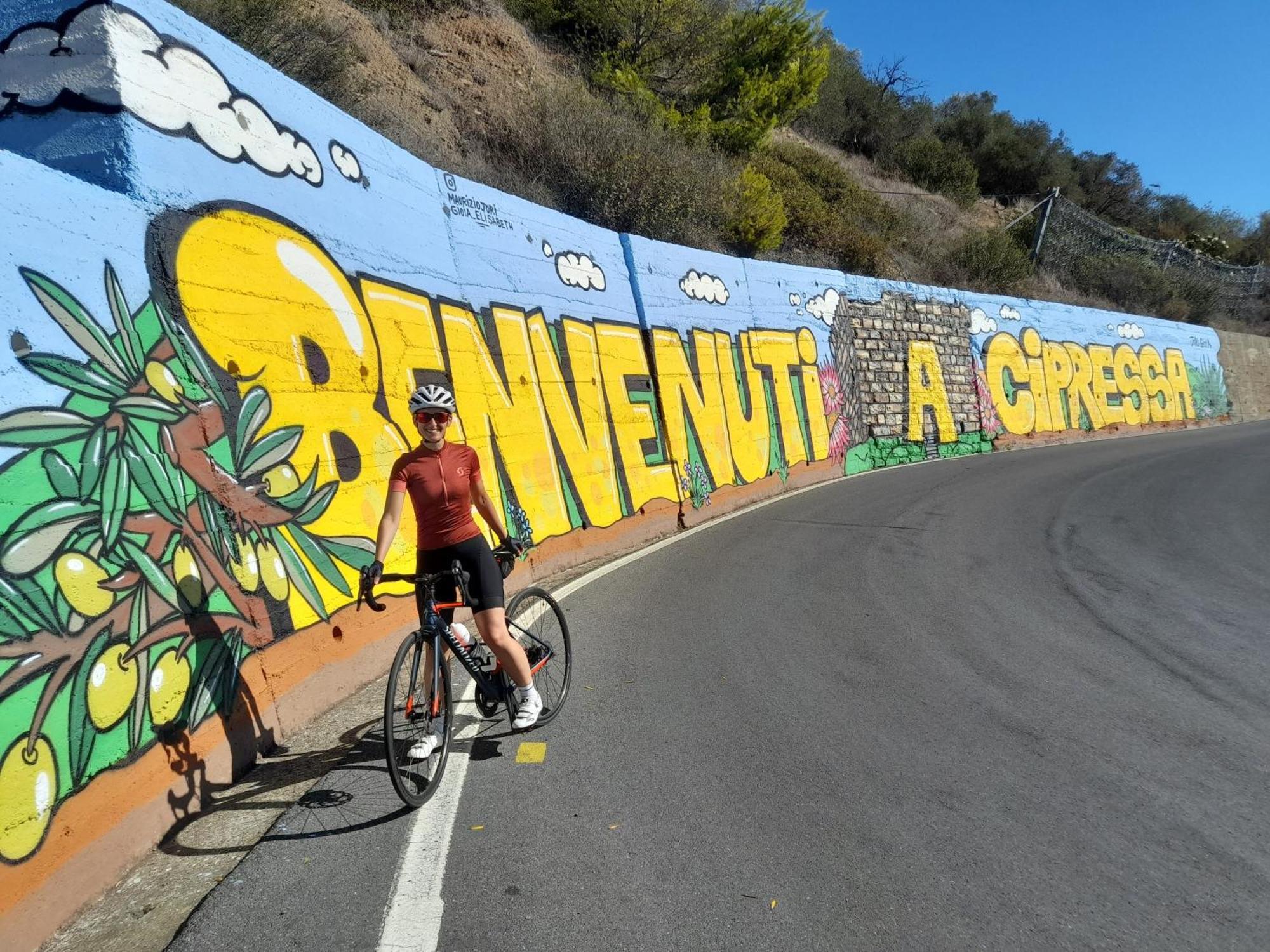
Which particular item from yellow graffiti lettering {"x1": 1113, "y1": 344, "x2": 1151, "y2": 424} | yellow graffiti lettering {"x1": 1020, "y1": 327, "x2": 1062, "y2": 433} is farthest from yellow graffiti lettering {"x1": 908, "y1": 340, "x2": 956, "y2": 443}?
yellow graffiti lettering {"x1": 1113, "y1": 344, "x2": 1151, "y2": 424}

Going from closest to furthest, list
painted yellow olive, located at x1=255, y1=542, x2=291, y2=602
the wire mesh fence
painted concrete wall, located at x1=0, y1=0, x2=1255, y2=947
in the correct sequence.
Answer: painted concrete wall, located at x1=0, y1=0, x2=1255, y2=947, painted yellow olive, located at x1=255, y1=542, x2=291, y2=602, the wire mesh fence

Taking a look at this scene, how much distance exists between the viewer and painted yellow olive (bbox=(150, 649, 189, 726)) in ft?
12.4

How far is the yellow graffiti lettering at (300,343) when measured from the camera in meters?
4.93

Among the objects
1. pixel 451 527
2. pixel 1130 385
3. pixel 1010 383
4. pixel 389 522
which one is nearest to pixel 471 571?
pixel 451 527

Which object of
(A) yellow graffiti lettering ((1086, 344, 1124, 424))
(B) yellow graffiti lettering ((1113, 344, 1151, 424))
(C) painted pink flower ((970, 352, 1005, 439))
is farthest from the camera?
(B) yellow graffiti lettering ((1113, 344, 1151, 424))

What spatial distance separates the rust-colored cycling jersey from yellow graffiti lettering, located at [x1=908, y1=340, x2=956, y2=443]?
1639cm

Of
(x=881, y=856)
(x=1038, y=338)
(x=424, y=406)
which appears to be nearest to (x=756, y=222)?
(x=1038, y=338)

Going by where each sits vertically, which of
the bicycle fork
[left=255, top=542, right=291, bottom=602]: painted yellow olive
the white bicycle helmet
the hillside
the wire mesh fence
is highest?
the hillside

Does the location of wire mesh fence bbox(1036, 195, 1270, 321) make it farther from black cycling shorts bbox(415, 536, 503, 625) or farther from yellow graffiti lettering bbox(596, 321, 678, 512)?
black cycling shorts bbox(415, 536, 503, 625)

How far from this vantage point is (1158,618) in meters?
6.29

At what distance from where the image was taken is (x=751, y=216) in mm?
19797

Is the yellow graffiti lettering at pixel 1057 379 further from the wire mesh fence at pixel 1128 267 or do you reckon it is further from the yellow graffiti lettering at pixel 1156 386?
the wire mesh fence at pixel 1128 267

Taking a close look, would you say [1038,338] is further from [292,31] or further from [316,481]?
[316,481]

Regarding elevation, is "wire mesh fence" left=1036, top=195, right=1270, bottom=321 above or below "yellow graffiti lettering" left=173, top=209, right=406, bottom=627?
above
